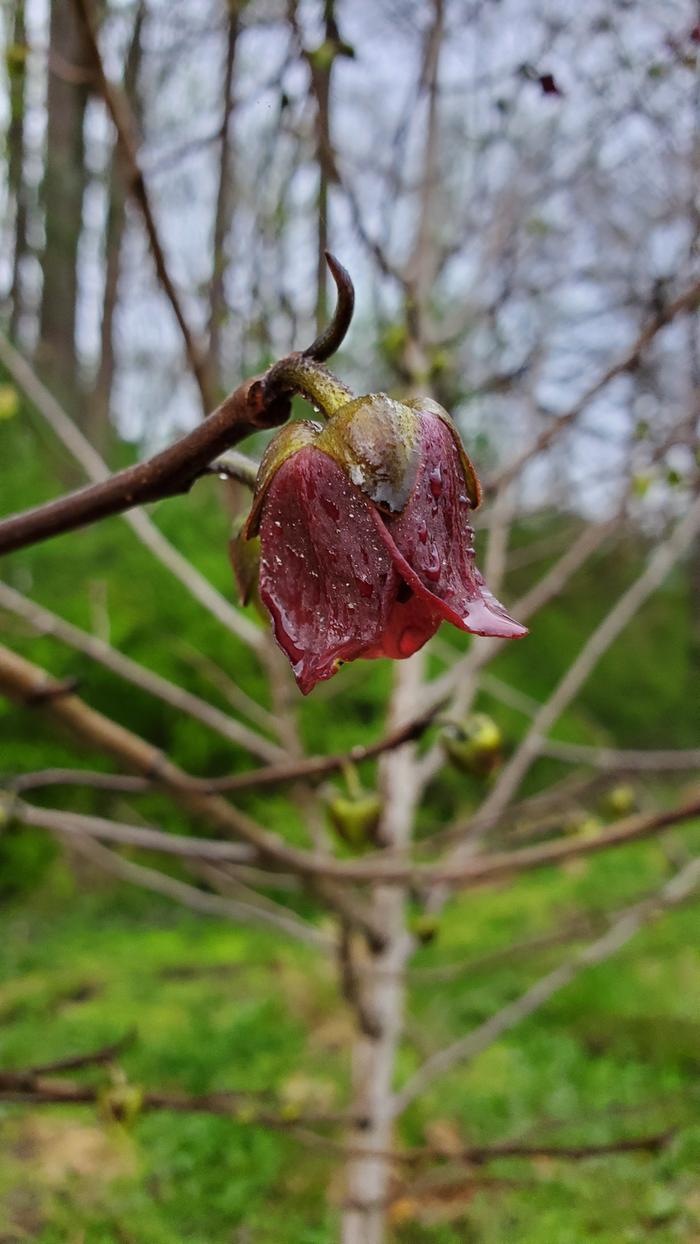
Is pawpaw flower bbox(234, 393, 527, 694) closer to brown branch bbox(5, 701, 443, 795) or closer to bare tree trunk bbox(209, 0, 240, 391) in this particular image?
brown branch bbox(5, 701, 443, 795)

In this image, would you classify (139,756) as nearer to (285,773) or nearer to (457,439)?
(285,773)

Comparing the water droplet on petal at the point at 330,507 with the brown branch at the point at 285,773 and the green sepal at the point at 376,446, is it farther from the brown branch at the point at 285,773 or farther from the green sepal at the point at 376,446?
the brown branch at the point at 285,773

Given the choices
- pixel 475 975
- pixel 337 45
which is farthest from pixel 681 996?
Result: pixel 337 45

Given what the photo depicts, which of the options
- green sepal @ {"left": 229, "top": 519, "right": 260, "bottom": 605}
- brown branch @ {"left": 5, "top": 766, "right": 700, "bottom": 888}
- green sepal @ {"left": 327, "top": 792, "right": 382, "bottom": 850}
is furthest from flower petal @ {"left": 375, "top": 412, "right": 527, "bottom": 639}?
green sepal @ {"left": 327, "top": 792, "right": 382, "bottom": 850}

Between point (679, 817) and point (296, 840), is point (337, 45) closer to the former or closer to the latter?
point (679, 817)

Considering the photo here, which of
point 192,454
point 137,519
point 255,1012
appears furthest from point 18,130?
point 255,1012
